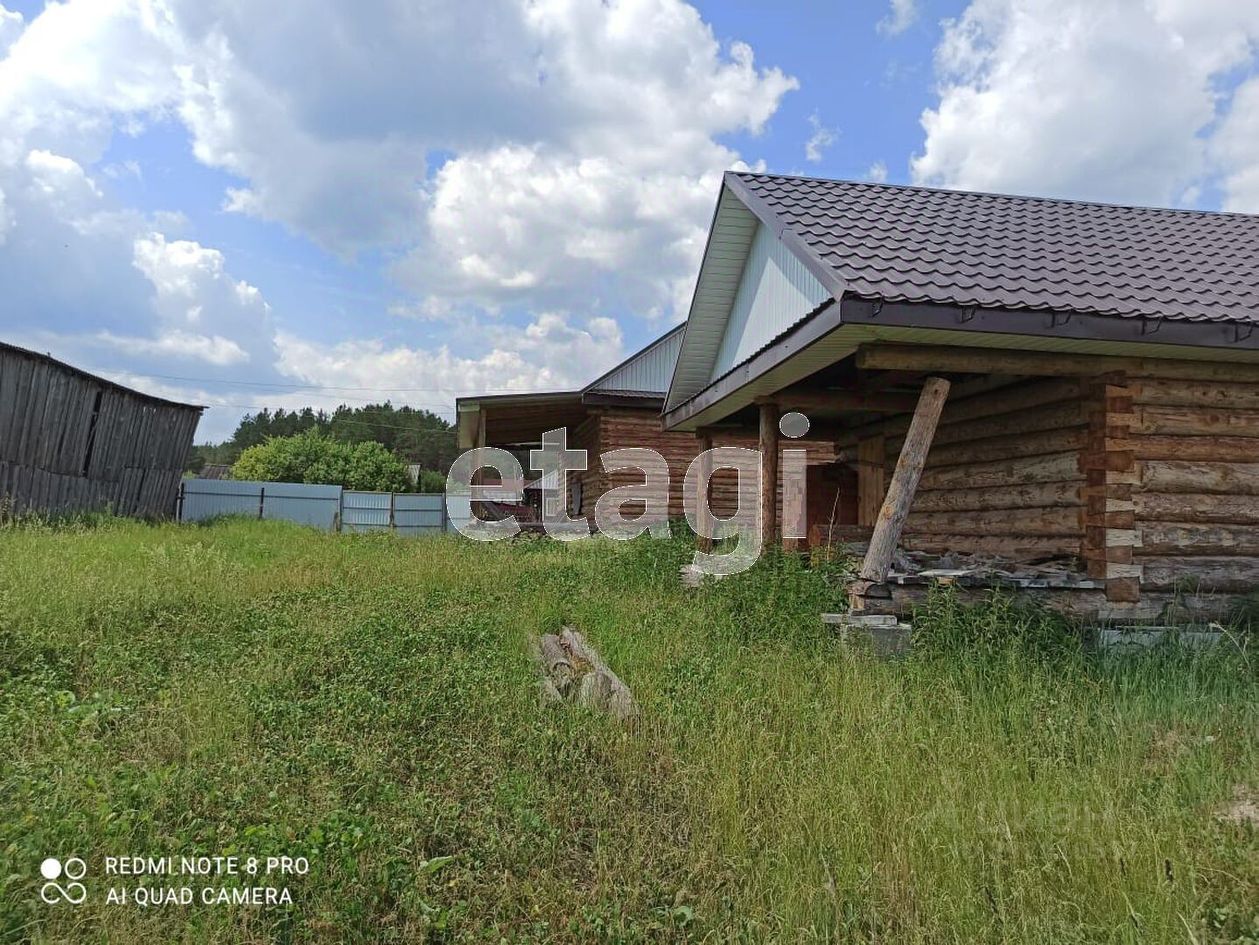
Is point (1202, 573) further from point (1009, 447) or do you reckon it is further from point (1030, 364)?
point (1030, 364)

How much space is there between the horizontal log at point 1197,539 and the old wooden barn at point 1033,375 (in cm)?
2

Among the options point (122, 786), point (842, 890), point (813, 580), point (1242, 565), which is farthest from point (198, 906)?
point (1242, 565)

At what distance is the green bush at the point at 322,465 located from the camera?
122 feet

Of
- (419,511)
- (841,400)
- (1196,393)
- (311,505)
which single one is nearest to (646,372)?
(841,400)

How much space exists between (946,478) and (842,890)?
264 inches

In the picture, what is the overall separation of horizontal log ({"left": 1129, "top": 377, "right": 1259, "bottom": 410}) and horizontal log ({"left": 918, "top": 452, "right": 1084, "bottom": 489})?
0.74 meters

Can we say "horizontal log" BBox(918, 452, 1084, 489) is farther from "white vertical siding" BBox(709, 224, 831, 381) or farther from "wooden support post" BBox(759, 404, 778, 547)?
"white vertical siding" BBox(709, 224, 831, 381)

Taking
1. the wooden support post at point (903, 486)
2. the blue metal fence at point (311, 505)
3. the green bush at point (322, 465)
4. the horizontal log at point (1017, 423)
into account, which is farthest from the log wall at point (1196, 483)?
the green bush at point (322, 465)

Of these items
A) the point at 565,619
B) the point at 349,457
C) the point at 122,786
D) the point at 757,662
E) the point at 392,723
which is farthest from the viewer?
the point at 349,457

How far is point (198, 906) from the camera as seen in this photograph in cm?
269

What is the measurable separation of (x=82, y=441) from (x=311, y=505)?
934cm

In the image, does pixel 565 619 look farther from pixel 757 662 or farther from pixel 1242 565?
pixel 1242 565

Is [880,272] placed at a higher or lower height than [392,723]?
higher

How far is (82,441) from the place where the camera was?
49.3 feet
